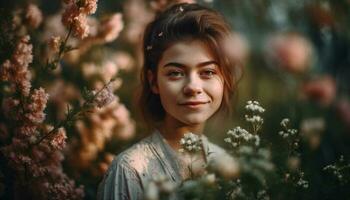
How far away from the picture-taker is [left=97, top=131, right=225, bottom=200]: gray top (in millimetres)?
1851

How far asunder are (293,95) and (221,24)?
0.70 m

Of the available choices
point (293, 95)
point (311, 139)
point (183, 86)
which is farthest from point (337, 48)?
point (183, 86)

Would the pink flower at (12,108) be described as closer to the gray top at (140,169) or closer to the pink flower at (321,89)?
the gray top at (140,169)

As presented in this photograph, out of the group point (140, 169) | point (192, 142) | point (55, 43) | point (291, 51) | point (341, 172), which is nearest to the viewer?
point (192, 142)

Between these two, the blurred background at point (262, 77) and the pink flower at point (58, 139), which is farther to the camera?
the blurred background at point (262, 77)

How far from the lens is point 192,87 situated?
6.23 ft

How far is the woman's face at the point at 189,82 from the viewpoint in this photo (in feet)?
6.29

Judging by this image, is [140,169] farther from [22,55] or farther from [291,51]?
[291,51]

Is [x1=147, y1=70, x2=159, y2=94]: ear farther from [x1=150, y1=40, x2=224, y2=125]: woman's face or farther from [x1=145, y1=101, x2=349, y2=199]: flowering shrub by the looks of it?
[x1=145, y1=101, x2=349, y2=199]: flowering shrub

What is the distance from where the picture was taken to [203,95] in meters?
1.93

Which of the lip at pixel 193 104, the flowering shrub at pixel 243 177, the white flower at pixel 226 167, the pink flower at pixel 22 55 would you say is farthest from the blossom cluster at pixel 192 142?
the pink flower at pixel 22 55

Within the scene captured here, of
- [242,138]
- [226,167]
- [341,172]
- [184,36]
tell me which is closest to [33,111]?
[184,36]

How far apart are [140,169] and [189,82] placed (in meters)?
0.31

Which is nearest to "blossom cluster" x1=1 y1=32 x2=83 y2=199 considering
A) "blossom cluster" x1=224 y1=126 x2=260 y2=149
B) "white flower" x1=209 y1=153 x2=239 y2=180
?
"blossom cluster" x1=224 y1=126 x2=260 y2=149
